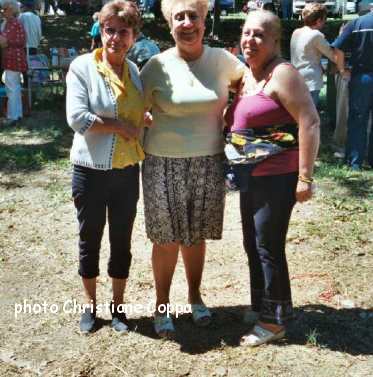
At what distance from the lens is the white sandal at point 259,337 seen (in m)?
3.23

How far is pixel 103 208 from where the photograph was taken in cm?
313

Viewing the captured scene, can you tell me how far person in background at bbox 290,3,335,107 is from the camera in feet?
22.0

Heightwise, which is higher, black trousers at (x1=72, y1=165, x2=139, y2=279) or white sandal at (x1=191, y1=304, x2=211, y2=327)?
black trousers at (x1=72, y1=165, x2=139, y2=279)

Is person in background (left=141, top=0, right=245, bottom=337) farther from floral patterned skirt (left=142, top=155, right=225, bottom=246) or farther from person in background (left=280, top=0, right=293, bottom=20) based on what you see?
person in background (left=280, top=0, right=293, bottom=20)

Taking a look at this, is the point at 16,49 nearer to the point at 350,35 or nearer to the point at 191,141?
the point at 350,35

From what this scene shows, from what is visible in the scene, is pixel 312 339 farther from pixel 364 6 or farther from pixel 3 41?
pixel 3 41

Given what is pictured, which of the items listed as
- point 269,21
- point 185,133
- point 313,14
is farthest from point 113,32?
point 313,14

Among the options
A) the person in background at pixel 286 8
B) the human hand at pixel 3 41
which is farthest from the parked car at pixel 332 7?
the human hand at pixel 3 41

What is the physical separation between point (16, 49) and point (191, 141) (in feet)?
21.9

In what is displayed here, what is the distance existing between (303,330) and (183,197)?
108cm

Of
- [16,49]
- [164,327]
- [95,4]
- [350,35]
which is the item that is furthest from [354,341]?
[95,4]

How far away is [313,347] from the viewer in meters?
3.24

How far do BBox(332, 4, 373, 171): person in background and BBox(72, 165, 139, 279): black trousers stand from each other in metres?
3.92

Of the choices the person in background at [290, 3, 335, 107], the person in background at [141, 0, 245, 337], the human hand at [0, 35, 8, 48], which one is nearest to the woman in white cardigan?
the person in background at [141, 0, 245, 337]
